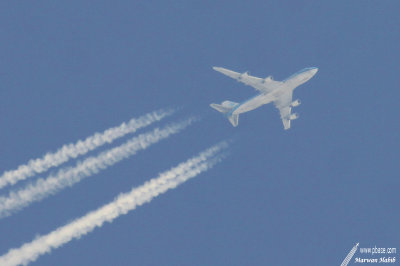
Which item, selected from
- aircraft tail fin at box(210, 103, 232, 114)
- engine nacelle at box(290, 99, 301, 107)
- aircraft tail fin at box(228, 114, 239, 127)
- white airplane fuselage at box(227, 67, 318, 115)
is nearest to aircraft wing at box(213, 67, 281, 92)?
white airplane fuselage at box(227, 67, 318, 115)

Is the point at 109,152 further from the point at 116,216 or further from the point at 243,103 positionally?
the point at 243,103

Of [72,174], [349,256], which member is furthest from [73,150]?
[349,256]

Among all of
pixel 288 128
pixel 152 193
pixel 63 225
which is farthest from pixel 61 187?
pixel 288 128

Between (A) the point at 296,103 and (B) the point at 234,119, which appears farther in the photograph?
(A) the point at 296,103

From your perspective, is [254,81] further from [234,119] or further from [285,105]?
[285,105]

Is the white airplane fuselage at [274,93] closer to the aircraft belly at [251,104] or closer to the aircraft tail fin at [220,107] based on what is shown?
the aircraft belly at [251,104]
